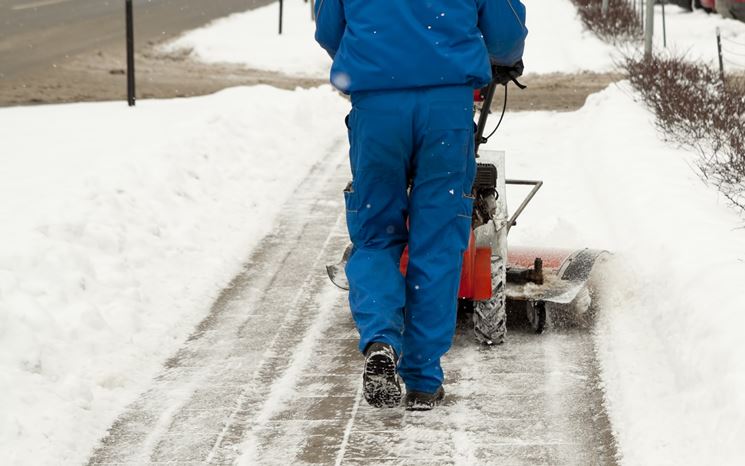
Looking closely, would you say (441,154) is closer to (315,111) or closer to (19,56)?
(315,111)

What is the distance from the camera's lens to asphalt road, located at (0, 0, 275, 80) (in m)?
18.3

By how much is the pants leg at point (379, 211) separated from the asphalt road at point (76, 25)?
485 inches

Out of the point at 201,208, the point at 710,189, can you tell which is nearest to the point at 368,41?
the point at 201,208

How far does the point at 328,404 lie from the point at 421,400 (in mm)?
364

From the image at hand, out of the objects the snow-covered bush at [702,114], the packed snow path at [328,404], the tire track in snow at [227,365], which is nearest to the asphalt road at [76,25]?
the snow-covered bush at [702,114]

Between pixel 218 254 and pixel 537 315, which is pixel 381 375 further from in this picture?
pixel 218 254

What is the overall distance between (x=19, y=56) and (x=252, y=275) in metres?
13.0

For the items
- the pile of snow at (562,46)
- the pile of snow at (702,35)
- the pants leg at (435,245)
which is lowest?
the pile of snow at (562,46)

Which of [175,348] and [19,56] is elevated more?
[175,348]

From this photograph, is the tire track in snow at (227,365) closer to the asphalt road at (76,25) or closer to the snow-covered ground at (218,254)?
the snow-covered ground at (218,254)

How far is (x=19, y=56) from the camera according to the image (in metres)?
18.2

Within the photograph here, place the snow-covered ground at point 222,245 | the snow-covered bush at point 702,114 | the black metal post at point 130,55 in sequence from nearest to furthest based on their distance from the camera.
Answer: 1. the snow-covered ground at point 222,245
2. the snow-covered bush at point 702,114
3. the black metal post at point 130,55

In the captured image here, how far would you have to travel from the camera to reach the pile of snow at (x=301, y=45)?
19.5 metres

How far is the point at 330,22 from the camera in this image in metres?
4.43
